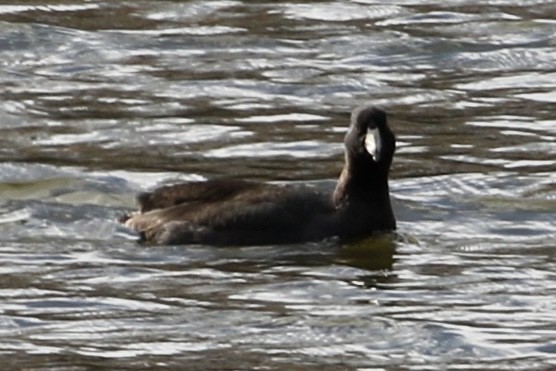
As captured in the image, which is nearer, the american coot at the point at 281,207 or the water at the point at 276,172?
the water at the point at 276,172

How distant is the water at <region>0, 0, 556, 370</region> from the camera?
455 inches

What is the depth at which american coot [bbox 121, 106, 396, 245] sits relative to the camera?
13977 mm

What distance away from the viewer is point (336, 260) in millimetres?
13828

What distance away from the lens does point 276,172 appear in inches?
633

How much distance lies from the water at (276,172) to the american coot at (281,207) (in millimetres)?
130

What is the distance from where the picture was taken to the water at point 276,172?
11547 mm

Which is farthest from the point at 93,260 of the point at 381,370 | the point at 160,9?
the point at 160,9

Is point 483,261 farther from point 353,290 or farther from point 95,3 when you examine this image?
point 95,3

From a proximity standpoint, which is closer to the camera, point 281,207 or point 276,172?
point 281,207

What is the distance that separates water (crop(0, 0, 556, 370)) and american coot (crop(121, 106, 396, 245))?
0.13 meters

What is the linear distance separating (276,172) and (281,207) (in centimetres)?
205

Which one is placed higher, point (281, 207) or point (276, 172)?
point (281, 207)

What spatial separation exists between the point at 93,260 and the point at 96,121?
4366 mm

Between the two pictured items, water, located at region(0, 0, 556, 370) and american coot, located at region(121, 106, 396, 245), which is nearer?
water, located at region(0, 0, 556, 370)
